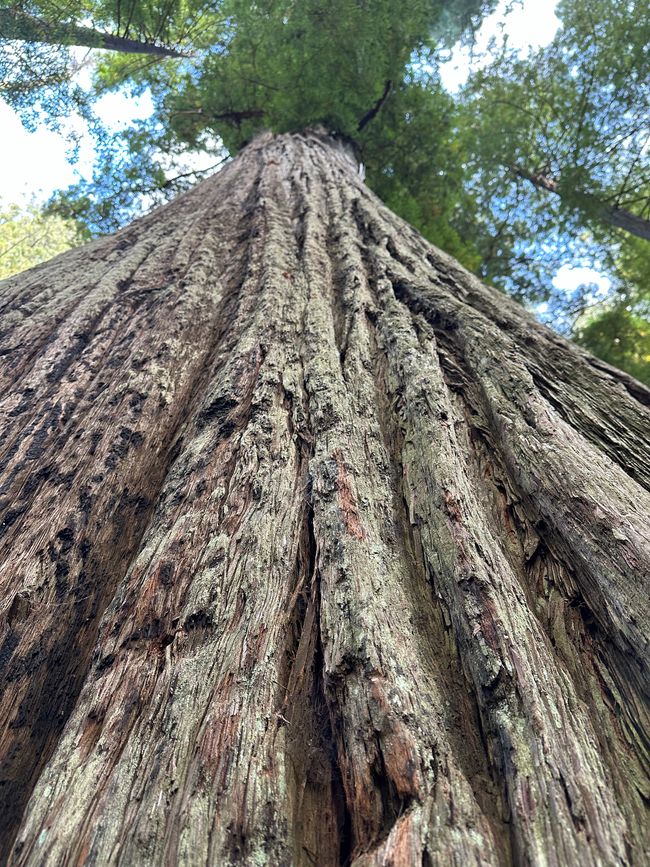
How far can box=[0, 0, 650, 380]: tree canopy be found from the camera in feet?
21.2

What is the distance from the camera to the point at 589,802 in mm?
933

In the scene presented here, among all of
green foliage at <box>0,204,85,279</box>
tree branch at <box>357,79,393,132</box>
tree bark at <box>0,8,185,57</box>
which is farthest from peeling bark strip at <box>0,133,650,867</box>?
green foliage at <box>0,204,85,279</box>

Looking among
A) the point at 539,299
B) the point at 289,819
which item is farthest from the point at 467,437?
the point at 539,299

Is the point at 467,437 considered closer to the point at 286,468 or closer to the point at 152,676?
the point at 286,468

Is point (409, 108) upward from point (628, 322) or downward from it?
upward

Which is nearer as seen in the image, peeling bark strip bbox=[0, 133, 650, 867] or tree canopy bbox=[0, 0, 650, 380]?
peeling bark strip bbox=[0, 133, 650, 867]

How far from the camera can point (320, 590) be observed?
1.41 meters

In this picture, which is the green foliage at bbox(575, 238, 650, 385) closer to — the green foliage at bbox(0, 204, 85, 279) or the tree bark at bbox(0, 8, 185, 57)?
the tree bark at bbox(0, 8, 185, 57)

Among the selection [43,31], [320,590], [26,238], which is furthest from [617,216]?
[26,238]

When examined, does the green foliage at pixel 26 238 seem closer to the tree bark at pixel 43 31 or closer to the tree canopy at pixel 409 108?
the tree canopy at pixel 409 108

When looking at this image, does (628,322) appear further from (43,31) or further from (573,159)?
(43,31)

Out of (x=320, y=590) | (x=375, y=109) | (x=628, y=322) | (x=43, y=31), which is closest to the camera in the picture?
(x=320, y=590)

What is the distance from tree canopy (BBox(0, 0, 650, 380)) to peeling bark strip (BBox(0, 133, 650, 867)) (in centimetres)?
532

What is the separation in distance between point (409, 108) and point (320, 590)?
26.1 ft
